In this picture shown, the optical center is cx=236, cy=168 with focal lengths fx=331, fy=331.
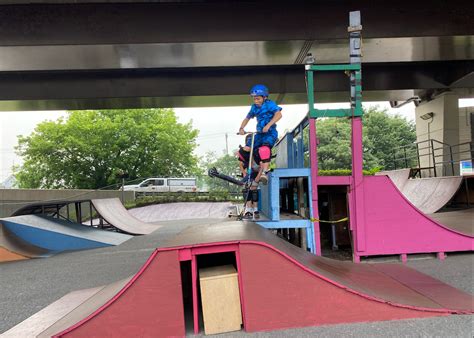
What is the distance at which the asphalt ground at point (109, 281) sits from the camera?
2.72 m

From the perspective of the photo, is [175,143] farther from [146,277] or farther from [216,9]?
[146,277]

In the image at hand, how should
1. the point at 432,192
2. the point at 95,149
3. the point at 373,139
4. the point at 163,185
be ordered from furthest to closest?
the point at 373,139
the point at 163,185
the point at 95,149
the point at 432,192

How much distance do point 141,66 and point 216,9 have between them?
10.8 ft

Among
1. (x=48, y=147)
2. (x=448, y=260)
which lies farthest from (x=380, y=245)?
(x=48, y=147)

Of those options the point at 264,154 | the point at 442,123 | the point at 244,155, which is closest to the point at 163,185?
the point at 442,123

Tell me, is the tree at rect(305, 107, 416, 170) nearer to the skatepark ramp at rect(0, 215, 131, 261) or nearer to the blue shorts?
the skatepark ramp at rect(0, 215, 131, 261)

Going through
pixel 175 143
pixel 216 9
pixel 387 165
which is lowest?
pixel 387 165

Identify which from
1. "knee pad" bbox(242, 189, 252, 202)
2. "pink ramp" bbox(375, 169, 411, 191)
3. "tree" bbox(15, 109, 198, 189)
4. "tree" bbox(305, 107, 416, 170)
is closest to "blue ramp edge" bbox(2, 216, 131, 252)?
"knee pad" bbox(242, 189, 252, 202)

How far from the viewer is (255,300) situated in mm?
2852

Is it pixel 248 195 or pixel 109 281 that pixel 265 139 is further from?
pixel 109 281

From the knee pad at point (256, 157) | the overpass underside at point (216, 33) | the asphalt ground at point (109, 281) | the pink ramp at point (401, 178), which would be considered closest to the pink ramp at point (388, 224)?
the asphalt ground at point (109, 281)

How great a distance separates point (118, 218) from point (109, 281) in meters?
6.88

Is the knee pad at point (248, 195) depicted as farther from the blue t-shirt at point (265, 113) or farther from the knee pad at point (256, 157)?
the blue t-shirt at point (265, 113)

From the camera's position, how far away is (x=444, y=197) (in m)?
8.55
